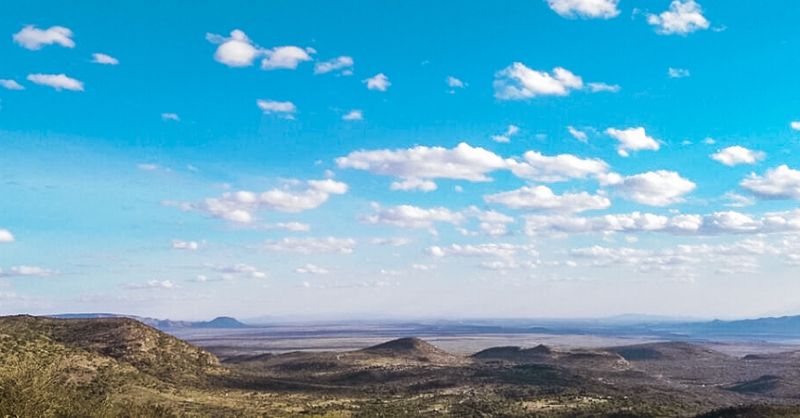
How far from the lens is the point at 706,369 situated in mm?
167750

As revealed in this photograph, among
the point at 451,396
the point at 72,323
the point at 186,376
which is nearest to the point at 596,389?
the point at 451,396

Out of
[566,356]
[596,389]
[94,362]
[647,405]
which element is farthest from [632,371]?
[94,362]

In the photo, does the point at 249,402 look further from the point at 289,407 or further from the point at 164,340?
the point at 164,340

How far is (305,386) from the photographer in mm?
100000

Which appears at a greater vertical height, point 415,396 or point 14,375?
point 14,375

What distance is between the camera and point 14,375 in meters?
42.9

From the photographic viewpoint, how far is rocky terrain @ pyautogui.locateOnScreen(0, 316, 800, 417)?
70.5 m

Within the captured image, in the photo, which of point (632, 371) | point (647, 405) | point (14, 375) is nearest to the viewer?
point (14, 375)

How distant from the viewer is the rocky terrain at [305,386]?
231 feet

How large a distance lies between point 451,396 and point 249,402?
2706 cm

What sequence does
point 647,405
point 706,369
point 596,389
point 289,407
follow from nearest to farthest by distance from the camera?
1. point 289,407
2. point 647,405
3. point 596,389
4. point 706,369

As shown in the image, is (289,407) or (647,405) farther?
(647,405)

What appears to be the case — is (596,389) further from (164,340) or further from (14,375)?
(14,375)

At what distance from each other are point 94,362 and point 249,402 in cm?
2220
